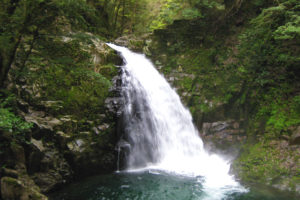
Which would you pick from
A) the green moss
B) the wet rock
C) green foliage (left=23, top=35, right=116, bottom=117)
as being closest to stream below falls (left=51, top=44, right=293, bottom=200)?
the green moss

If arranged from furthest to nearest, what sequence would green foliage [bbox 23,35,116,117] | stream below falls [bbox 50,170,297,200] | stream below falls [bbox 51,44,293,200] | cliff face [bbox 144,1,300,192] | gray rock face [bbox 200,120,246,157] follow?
gray rock face [bbox 200,120,246,157], cliff face [bbox 144,1,300,192], green foliage [bbox 23,35,116,117], stream below falls [bbox 51,44,293,200], stream below falls [bbox 50,170,297,200]

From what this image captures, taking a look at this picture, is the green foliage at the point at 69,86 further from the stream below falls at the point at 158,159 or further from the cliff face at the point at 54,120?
the stream below falls at the point at 158,159

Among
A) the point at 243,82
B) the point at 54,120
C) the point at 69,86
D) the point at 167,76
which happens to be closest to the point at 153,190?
the point at 54,120

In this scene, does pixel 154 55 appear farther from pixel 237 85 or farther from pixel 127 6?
pixel 127 6

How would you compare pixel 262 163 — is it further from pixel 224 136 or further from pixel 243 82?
pixel 243 82

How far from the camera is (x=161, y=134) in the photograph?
26.5 feet

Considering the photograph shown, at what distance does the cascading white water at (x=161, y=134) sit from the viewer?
23.4ft

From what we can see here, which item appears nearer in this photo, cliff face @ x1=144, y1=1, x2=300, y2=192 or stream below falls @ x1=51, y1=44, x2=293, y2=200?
stream below falls @ x1=51, y1=44, x2=293, y2=200

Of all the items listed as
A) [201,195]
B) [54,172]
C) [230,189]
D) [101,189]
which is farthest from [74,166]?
[230,189]

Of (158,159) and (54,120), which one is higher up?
(54,120)

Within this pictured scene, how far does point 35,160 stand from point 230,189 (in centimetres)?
506

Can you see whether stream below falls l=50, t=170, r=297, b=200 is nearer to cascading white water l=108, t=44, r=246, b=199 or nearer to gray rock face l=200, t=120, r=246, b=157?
cascading white water l=108, t=44, r=246, b=199

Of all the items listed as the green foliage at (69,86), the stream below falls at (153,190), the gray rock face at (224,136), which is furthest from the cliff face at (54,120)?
the gray rock face at (224,136)

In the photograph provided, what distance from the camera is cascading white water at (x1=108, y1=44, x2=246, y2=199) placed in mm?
7121
